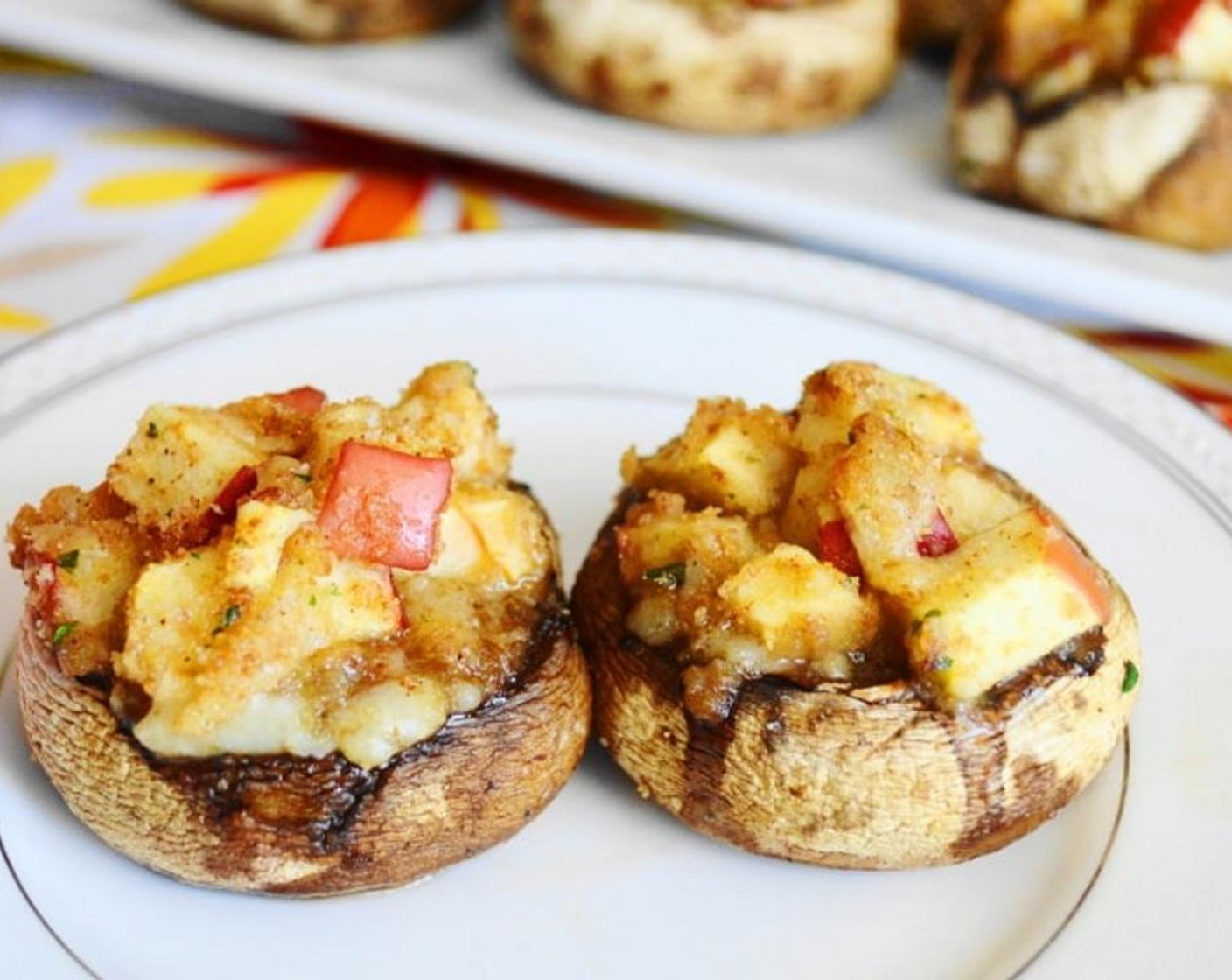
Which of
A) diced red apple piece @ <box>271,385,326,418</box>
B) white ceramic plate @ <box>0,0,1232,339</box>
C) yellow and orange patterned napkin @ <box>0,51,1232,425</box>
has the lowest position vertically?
yellow and orange patterned napkin @ <box>0,51,1232,425</box>

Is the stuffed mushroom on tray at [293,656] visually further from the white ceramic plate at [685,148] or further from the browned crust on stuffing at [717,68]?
the browned crust on stuffing at [717,68]

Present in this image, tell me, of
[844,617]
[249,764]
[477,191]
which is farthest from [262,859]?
[477,191]

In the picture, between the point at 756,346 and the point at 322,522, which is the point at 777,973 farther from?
the point at 756,346

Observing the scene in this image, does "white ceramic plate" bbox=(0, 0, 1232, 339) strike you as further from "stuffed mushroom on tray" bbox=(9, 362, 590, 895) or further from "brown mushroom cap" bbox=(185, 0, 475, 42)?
"stuffed mushroom on tray" bbox=(9, 362, 590, 895)

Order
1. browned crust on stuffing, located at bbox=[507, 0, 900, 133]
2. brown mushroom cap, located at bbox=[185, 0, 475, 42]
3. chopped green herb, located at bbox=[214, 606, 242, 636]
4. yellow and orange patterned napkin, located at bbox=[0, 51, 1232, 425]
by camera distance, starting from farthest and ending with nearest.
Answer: brown mushroom cap, located at bbox=[185, 0, 475, 42] < browned crust on stuffing, located at bbox=[507, 0, 900, 133] < yellow and orange patterned napkin, located at bbox=[0, 51, 1232, 425] < chopped green herb, located at bbox=[214, 606, 242, 636]

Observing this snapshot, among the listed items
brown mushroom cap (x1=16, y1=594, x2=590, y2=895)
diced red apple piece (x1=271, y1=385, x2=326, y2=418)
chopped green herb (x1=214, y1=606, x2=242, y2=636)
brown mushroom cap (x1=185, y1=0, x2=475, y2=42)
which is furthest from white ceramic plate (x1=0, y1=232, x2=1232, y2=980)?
brown mushroom cap (x1=185, y1=0, x2=475, y2=42)

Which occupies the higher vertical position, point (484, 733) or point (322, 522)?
point (322, 522)
